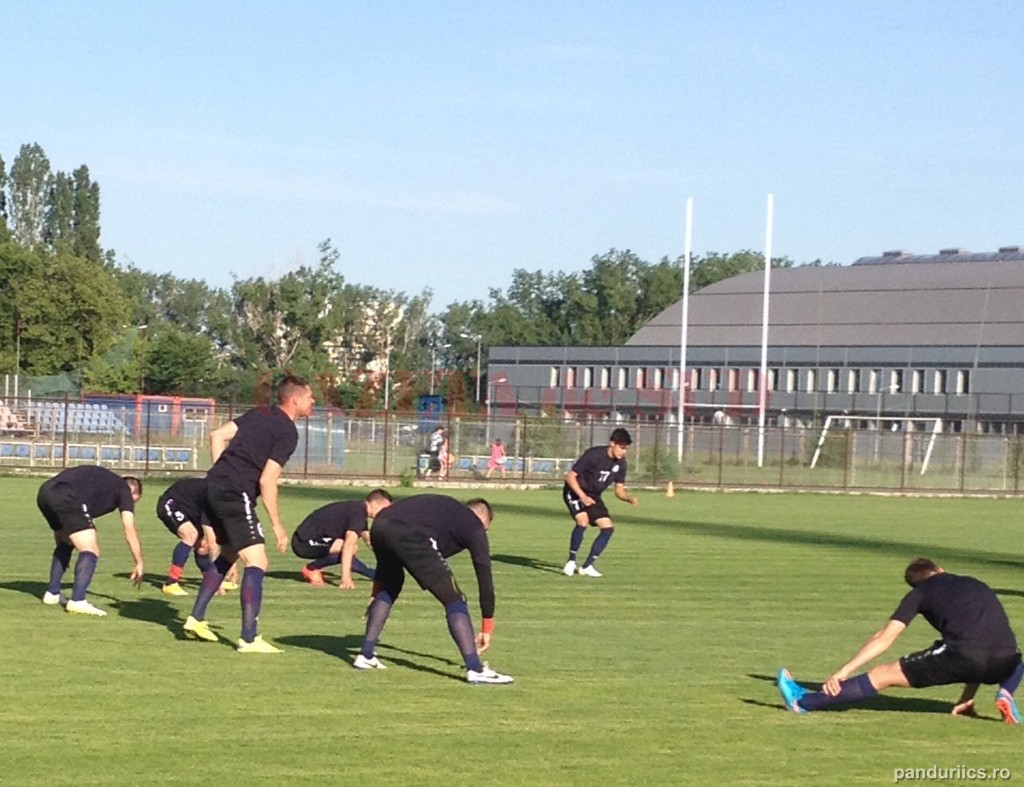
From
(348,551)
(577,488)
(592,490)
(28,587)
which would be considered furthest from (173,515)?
(592,490)

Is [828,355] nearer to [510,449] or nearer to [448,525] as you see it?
[510,449]

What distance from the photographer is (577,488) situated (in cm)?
2225

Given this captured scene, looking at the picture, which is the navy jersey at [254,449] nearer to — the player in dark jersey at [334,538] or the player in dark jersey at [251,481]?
the player in dark jersey at [251,481]

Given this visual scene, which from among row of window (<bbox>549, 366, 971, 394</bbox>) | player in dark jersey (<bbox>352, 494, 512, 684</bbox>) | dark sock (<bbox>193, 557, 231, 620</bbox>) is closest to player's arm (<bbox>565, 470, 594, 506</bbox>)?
dark sock (<bbox>193, 557, 231, 620</bbox>)

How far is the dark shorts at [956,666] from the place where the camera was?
10.7 meters

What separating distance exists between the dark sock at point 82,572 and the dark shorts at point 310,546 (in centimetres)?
375

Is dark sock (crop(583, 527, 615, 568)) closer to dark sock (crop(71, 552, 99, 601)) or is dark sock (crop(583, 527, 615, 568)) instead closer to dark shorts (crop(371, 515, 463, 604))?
dark sock (crop(71, 552, 99, 601))

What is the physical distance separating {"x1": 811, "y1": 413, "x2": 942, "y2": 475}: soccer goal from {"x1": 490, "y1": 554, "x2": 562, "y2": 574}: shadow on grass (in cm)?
3620

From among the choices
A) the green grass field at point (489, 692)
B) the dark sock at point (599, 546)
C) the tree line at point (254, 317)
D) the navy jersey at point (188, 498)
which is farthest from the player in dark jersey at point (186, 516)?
the tree line at point (254, 317)

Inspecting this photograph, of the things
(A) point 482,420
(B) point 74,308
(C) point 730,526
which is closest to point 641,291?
(B) point 74,308

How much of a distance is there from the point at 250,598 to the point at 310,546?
628 centimetres

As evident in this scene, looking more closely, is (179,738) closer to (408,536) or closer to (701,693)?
(408,536)

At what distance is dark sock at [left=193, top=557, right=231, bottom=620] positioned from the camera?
13.9 meters

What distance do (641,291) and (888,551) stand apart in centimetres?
10448
